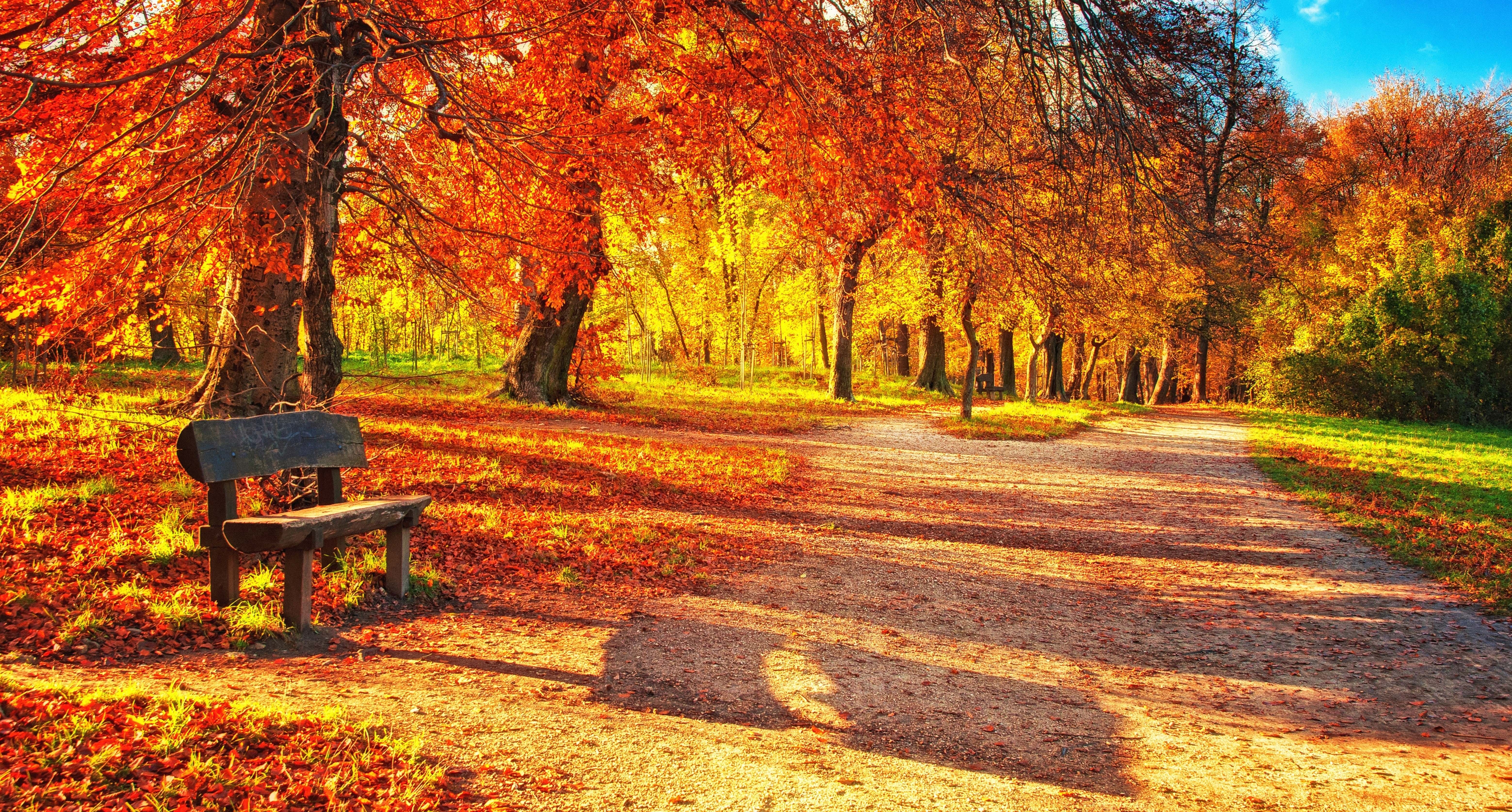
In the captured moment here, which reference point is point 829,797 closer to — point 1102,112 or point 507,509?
point 1102,112

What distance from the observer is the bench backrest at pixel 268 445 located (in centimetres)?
443

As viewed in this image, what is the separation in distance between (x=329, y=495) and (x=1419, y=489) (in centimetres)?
1402

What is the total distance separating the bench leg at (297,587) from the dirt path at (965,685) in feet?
0.86

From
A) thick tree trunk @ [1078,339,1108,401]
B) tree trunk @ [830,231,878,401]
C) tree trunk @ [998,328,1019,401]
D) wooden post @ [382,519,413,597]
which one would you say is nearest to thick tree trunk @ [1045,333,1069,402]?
thick tree trunk @ [1078,339,1108,401]

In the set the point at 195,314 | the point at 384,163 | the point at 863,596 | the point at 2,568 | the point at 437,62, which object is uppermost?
the point at 437,62

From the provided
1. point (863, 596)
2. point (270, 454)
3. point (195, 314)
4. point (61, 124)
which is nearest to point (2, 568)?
point (270, 454)

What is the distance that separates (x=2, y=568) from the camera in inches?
176

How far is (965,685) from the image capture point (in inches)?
196

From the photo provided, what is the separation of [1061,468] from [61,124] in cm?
1377

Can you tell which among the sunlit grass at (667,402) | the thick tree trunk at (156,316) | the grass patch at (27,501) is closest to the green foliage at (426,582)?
the sunlit grass at (667,402)

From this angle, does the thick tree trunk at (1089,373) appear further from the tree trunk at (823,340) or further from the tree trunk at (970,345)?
the tree trunk at (970,345)

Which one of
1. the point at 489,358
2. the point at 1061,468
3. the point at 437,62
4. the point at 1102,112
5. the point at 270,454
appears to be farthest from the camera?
the point at 489,358

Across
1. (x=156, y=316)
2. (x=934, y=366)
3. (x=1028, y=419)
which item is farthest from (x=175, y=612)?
(x=934, y=366)

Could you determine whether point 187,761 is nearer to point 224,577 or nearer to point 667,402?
point 224,577
